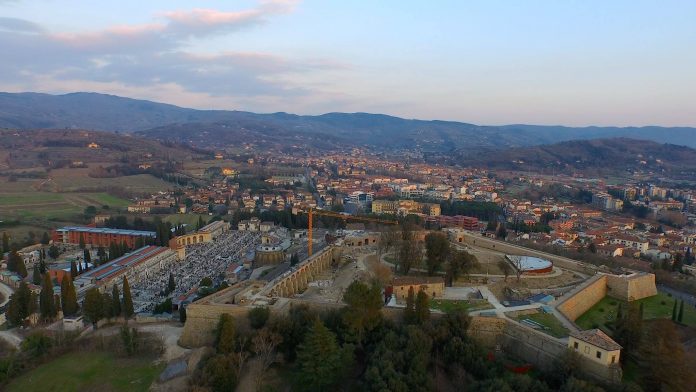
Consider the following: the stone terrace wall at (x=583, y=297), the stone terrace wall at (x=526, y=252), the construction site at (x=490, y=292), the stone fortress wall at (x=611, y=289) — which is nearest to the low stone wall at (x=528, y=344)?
the construction site at (x=490, y=292)

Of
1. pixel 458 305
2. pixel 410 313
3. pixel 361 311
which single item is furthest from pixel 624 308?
pixel 361 311

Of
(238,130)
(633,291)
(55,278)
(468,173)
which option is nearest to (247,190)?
(55,278)

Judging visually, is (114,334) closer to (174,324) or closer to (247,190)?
(174,324)

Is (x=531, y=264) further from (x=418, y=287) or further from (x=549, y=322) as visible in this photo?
(x=549, y=322)

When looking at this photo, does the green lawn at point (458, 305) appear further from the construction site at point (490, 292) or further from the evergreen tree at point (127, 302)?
the evergreen tree at point (127, 302)

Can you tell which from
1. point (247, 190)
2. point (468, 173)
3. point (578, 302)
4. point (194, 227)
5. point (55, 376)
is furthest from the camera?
point (468, 173)
